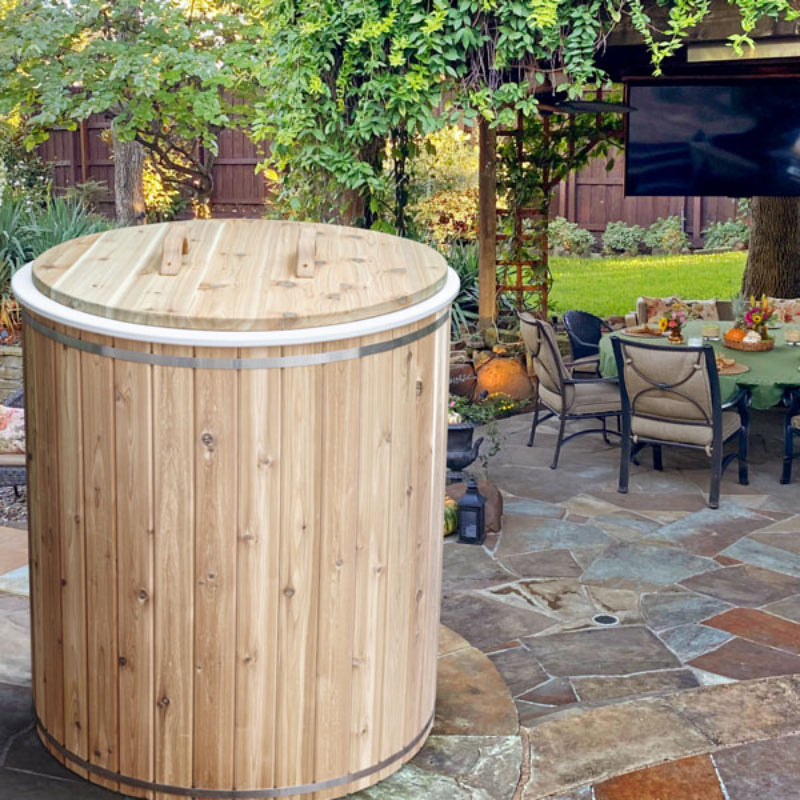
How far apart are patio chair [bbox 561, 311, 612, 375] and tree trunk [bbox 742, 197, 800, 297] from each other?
10.4ft

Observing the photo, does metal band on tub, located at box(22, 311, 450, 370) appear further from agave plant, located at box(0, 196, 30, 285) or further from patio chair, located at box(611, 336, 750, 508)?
agave plant, located at box(0, 196, 30, 285)

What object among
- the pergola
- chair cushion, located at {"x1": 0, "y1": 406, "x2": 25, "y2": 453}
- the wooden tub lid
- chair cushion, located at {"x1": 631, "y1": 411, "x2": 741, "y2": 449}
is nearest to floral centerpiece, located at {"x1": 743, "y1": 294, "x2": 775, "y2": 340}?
chair cushion, located at {"x1": 631, "y1": 411, "x2": 741, "y2": 449}

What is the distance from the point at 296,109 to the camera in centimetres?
766

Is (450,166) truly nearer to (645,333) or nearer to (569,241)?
(569,241)

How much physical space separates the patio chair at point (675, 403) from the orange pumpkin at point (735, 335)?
2.24 ft

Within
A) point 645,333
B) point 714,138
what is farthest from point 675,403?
point 714,138

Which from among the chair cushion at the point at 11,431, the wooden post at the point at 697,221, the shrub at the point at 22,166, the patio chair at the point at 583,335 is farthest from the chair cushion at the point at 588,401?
the wooden post at the point at 697,221

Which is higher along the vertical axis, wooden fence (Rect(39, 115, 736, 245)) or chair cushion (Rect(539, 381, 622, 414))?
wooden fence (Rect(39, 115, 736, 245))

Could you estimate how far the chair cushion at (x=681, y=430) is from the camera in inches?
261

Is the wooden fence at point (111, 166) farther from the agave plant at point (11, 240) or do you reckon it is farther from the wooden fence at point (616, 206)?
the agave plant at point (11, 240)

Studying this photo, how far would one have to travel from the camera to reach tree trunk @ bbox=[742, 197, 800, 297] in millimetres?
11078

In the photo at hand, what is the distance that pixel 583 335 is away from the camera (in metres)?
8.59

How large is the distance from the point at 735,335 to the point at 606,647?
349 centimetres

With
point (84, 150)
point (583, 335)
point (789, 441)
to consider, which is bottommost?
point (789, 441)
